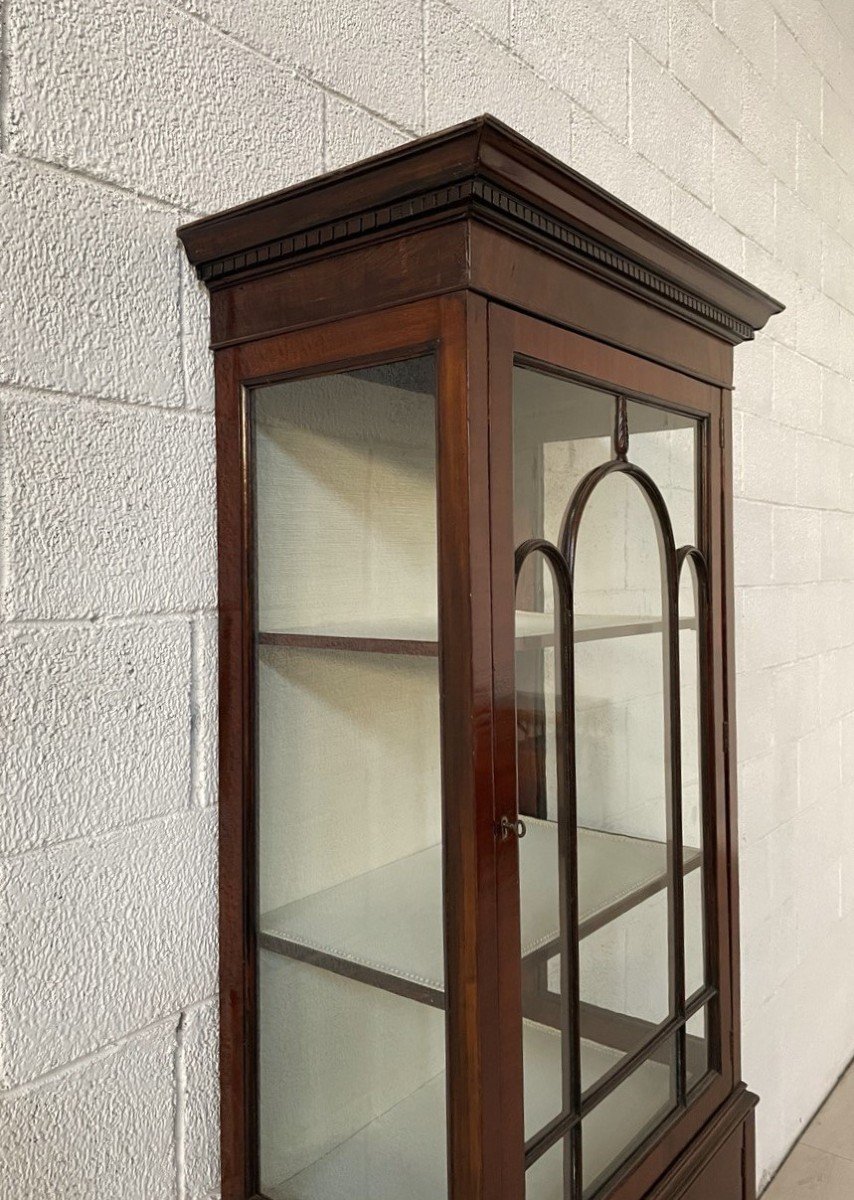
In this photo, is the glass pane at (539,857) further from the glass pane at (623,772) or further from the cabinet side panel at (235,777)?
the cabinet side panel at (235,777)

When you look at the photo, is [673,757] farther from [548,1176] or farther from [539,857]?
[548,1176]

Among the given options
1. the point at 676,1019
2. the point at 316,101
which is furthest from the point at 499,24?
the point at 676,1019

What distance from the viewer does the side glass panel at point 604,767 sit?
33.7 inches

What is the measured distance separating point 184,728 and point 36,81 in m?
0.57

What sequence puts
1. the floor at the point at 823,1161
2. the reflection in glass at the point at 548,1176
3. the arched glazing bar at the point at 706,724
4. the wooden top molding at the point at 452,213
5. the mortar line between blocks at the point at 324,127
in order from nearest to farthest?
the wooden top molding at the point at 452,213 < the reflection in glass at the point at 548,1176 < the mortar line between blocks at the point at 324,127 < the arched glazing bar at the point at 706,724 < the floor at the point at 823,1161

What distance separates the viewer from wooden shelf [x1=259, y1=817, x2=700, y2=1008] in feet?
2.70

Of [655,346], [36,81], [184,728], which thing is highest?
[36,81]

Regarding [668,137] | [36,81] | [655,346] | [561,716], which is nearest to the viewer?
[36,81]

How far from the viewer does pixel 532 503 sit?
2.78ft

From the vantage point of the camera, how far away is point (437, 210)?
0.76m

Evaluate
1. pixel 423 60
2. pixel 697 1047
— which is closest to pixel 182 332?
pixel 423 60

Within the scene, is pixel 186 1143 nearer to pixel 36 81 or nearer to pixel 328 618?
pixel 328 618

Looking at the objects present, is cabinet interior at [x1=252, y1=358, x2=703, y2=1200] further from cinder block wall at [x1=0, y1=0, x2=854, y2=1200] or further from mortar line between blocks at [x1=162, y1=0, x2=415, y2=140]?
mortar line between blocks at [x1=162, y1=0, x2=415, y2=140]

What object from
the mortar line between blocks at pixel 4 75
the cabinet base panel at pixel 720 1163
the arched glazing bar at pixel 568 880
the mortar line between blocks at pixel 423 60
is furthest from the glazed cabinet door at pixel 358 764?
the mortar line between blocks at pixel 423 60
